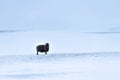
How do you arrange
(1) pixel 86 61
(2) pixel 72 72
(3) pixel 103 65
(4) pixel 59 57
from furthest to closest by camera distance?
(4) pixel 59 57 < (1) pixel 86 61 < (3) pixel 103 65 < (2) pixel 72 72

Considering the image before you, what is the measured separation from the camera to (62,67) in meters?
17.6

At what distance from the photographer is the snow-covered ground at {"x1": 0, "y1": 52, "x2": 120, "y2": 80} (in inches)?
610

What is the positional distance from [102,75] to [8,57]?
6411 mm

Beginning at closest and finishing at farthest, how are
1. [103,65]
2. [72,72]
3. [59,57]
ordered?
1. [72,72]
2. [103,65]
3. [59,57]

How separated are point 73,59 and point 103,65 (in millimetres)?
Answer: 2377

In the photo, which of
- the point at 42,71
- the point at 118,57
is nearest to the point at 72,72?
the point at 42,71

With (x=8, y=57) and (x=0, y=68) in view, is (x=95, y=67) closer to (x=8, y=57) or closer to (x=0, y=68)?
(x=0, y=68)

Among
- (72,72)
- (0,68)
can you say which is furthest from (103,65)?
(0,68)

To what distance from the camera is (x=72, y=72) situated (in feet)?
53.7

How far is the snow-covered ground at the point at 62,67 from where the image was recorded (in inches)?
610

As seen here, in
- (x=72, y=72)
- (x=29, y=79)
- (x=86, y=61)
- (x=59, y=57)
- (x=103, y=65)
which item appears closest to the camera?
(x=29, y=79)

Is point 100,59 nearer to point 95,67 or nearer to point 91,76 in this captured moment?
point 95,67

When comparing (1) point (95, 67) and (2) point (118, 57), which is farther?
(2) point (118, 57)

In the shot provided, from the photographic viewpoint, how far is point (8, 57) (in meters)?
21.2
